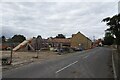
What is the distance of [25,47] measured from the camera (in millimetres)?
77188

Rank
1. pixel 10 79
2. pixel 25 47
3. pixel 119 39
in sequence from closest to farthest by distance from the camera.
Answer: pixel 10 79 → pixel 119 39 → pixel 25 47

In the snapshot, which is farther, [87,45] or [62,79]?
[87,45]

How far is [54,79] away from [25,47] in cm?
6536

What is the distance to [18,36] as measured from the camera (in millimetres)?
128750

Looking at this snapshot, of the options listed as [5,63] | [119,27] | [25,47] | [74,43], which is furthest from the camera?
[74,43]

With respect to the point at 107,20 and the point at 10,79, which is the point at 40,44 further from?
the point at 10,79

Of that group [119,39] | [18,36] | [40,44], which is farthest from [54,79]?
[18,36]

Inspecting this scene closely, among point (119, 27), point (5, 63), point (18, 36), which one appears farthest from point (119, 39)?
point (18, 36)

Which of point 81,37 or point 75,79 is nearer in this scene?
point 75,79

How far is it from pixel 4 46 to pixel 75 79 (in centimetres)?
7845

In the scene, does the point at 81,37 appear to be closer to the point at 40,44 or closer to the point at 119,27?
the point at 40,44

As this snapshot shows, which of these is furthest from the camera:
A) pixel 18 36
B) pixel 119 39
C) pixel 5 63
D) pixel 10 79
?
→ pixel 18 36

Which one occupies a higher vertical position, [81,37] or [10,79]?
[81,37]

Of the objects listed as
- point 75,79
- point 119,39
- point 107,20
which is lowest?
point 75,79
